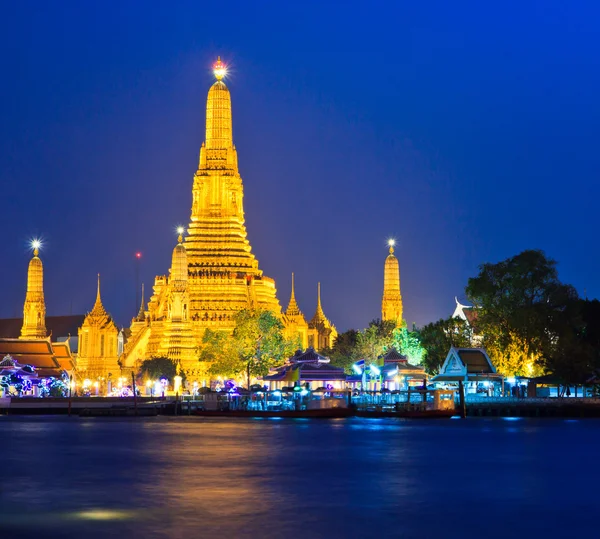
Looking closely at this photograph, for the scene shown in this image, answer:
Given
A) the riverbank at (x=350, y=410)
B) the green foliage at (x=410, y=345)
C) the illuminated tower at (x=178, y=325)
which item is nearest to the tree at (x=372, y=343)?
the green foliage at (x=410, y=345)

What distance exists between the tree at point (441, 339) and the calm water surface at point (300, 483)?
2563 cm

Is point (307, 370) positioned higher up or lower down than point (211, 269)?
lower down

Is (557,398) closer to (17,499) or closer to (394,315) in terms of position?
(394,315)

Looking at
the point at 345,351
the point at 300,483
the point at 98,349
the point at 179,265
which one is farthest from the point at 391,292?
the point at 300,483

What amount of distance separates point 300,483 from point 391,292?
263ft

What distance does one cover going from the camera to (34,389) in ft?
348

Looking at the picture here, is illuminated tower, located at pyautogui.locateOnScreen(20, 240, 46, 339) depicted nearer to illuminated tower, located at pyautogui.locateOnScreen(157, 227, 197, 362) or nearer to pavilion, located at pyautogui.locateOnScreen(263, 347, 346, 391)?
illuminated tower, located at pyautogui.locateOnScreen(157, 227, 197, 362)

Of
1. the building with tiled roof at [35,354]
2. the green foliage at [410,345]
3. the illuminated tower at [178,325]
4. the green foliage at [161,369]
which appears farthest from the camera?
the illuminated tower at [178,325]

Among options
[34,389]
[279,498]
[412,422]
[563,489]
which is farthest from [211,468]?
[34,389]

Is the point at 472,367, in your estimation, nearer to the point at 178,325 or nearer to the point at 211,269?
the point at 178,325

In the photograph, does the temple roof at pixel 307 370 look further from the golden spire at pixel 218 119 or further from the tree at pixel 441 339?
the golden spire at pixel 218 119

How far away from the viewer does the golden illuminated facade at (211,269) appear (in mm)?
116125

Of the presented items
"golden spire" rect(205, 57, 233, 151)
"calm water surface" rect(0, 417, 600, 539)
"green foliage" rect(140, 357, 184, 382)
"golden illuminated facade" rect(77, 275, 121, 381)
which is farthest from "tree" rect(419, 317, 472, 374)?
"golden illuminated facade" rect(77, 275, 121, 381)

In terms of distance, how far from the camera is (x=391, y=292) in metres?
125
